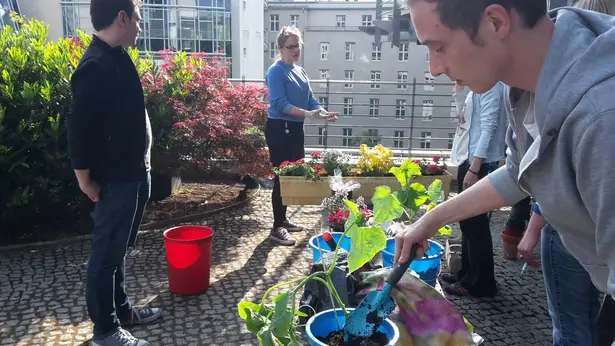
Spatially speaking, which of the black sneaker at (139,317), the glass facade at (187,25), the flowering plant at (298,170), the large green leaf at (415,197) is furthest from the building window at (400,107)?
the glass facade at (187,25)

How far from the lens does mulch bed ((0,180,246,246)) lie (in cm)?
474

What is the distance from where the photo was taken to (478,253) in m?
3.39

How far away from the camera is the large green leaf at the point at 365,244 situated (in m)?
1.49

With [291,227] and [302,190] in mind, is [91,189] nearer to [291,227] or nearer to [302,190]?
[302,190]

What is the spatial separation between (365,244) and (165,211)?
4.53 metres

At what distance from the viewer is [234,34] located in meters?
34.3

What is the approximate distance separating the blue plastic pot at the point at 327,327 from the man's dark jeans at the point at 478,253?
1.94m

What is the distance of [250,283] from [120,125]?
5.57 ft

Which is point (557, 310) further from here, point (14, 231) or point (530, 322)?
point (14, 231)

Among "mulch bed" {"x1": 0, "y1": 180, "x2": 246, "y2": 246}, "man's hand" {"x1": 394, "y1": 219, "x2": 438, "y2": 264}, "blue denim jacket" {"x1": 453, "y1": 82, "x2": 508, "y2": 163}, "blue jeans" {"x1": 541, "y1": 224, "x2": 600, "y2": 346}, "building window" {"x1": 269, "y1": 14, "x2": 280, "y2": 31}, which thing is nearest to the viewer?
"man's hand" {"x1": 394, "y1": 219, "x2": 438, "y2": 264}

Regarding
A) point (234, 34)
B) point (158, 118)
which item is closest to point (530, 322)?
point (158, 118)

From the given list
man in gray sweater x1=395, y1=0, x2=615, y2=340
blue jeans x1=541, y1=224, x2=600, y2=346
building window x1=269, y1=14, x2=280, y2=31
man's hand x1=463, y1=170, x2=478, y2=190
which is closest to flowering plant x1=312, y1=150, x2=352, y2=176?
man's hand x1=463, y1=170, x2=478, y2=190

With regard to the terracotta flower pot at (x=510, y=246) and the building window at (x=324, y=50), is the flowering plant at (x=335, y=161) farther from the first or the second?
the building window at (x=324, y=50)

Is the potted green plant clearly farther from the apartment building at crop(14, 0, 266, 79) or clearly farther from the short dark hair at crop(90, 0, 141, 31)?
the apartment building at crop(14, 0, 266, 79)
